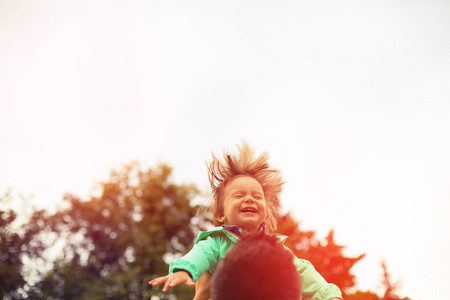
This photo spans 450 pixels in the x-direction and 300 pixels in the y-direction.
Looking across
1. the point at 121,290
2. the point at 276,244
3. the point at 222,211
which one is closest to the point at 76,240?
the point at 121,290

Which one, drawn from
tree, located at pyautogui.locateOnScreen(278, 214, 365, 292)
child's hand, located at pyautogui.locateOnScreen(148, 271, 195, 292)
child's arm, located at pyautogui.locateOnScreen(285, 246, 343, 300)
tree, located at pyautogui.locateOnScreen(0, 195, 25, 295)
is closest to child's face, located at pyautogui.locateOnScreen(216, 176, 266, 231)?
child's arm, located at pyautogui.locateOnScreen(285, 246, 343, 300)

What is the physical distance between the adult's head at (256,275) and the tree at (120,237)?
18737 millimetres

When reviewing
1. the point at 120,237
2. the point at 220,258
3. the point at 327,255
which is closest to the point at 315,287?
the point at 220,258

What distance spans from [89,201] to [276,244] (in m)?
21.9

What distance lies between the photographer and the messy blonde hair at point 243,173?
337cm

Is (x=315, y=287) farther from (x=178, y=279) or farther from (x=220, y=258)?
(x=178, y=279)

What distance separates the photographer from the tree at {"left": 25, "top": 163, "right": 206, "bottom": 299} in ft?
63.2

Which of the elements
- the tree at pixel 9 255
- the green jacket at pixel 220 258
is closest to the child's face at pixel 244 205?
the green jacket at pixel 220 258

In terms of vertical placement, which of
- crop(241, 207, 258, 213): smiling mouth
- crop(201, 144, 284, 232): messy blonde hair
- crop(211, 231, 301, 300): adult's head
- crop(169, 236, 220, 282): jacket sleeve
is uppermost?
crop(201, 144, 284, 232): messy blonde hair

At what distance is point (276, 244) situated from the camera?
60.9 inches

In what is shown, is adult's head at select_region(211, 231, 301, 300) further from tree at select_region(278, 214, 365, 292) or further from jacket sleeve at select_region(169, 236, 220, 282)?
tree at select_region(278, 214, 365, 292)

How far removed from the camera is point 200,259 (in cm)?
242

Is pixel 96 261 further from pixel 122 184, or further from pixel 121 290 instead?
pixel 122 184

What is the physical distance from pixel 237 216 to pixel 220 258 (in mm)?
350
